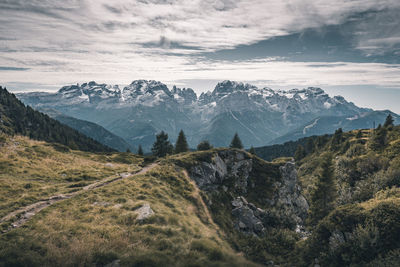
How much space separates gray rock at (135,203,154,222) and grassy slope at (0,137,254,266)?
1.76 ft

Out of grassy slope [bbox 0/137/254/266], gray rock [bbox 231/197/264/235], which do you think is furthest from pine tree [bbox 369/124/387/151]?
grassy slope [bbox 0/137/254/266]

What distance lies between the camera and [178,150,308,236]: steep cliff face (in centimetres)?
3522

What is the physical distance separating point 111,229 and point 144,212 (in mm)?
3848

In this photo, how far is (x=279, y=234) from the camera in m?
32.0

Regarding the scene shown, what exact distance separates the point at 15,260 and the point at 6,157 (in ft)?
92.2

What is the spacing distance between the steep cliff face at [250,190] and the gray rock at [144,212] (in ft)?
44.1

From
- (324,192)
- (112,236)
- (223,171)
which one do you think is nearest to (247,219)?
(223,171)

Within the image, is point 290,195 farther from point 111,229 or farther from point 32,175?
point 32,175

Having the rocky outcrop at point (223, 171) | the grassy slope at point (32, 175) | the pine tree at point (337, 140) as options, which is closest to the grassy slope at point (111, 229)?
the grassy slope at point (32, 175)

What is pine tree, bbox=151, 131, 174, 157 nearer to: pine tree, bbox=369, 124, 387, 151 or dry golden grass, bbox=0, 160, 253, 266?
dry golden grass, bbox=0, 160, 253, 266

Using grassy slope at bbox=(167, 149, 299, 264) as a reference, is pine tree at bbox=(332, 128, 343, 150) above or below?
above

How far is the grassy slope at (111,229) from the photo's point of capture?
572 inches

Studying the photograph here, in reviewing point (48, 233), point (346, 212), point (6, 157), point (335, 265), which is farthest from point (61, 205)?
point (346, 212)

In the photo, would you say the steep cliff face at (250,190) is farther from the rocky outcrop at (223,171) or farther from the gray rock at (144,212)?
the gray rock at (144,212)
